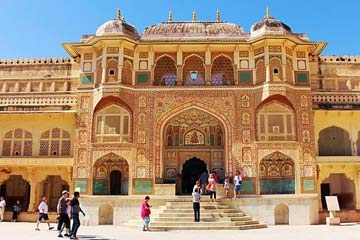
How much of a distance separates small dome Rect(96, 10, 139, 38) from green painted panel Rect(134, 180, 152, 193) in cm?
711

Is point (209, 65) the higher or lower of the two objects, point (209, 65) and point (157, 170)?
the higher

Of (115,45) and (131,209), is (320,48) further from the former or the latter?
(131,209)

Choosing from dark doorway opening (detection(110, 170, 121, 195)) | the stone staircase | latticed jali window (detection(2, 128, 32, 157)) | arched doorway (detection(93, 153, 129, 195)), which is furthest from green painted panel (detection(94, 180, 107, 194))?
latticed jali window (detection(2, 128, 32, 157))

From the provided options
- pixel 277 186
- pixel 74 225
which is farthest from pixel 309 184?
pixel 74 225

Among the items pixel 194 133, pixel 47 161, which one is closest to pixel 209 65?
pixel 194 133

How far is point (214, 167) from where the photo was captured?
67.3ft

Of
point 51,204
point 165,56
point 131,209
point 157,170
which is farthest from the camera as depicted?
point 51,204

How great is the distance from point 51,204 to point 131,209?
7.17 meters

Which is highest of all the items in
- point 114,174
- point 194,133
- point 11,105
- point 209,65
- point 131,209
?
point 209,65

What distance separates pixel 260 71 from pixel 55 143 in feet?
35.7

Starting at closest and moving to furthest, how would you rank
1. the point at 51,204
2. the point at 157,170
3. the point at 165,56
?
the point at 157,170
the point at 165,56
the point at 51,204

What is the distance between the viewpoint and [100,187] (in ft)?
64.1

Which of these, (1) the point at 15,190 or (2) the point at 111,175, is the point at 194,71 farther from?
(1) the point at 15,190

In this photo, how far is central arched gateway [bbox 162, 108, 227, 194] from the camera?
20469 millimetres
